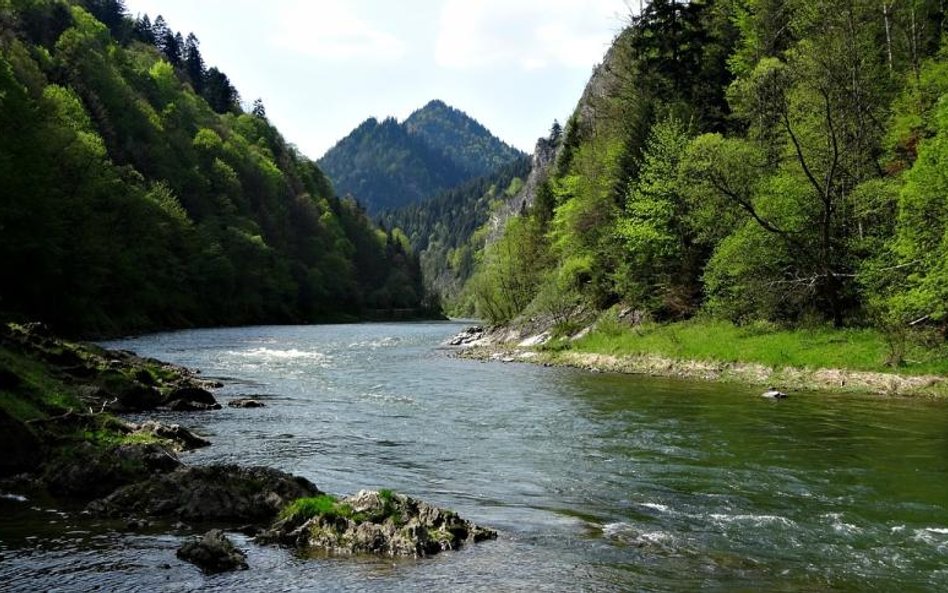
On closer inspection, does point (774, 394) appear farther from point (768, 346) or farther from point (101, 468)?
point (101, 468)

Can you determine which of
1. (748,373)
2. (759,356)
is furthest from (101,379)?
(759,356)

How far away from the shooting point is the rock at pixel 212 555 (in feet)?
34.0

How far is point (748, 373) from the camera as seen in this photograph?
37.4 metres

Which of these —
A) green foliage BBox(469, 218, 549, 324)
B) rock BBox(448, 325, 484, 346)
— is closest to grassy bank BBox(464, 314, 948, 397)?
rock BBox(448, 325, 484, 346)

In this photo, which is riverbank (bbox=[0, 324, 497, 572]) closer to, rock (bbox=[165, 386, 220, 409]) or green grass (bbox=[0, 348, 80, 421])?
green grass (bbox=[0, 348, 80, 421])

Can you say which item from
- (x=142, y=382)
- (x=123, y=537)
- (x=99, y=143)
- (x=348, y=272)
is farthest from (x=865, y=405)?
(x=348, y=272)

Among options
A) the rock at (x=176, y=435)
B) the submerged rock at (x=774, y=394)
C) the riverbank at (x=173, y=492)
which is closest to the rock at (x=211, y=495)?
the riverbank at (x=173, y=492)

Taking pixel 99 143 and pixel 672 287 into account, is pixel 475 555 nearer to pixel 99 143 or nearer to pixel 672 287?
pixel 672 287

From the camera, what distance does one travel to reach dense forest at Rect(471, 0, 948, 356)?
116 ft

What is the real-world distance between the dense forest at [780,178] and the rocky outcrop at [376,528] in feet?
86.6

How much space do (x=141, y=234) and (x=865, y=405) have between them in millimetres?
85551

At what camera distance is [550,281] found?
69500 millimetres

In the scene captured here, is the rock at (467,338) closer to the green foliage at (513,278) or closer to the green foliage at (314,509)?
the green foliage at (513,278)

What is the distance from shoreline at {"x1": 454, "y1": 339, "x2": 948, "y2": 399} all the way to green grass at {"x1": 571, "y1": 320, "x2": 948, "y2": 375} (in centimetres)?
45
